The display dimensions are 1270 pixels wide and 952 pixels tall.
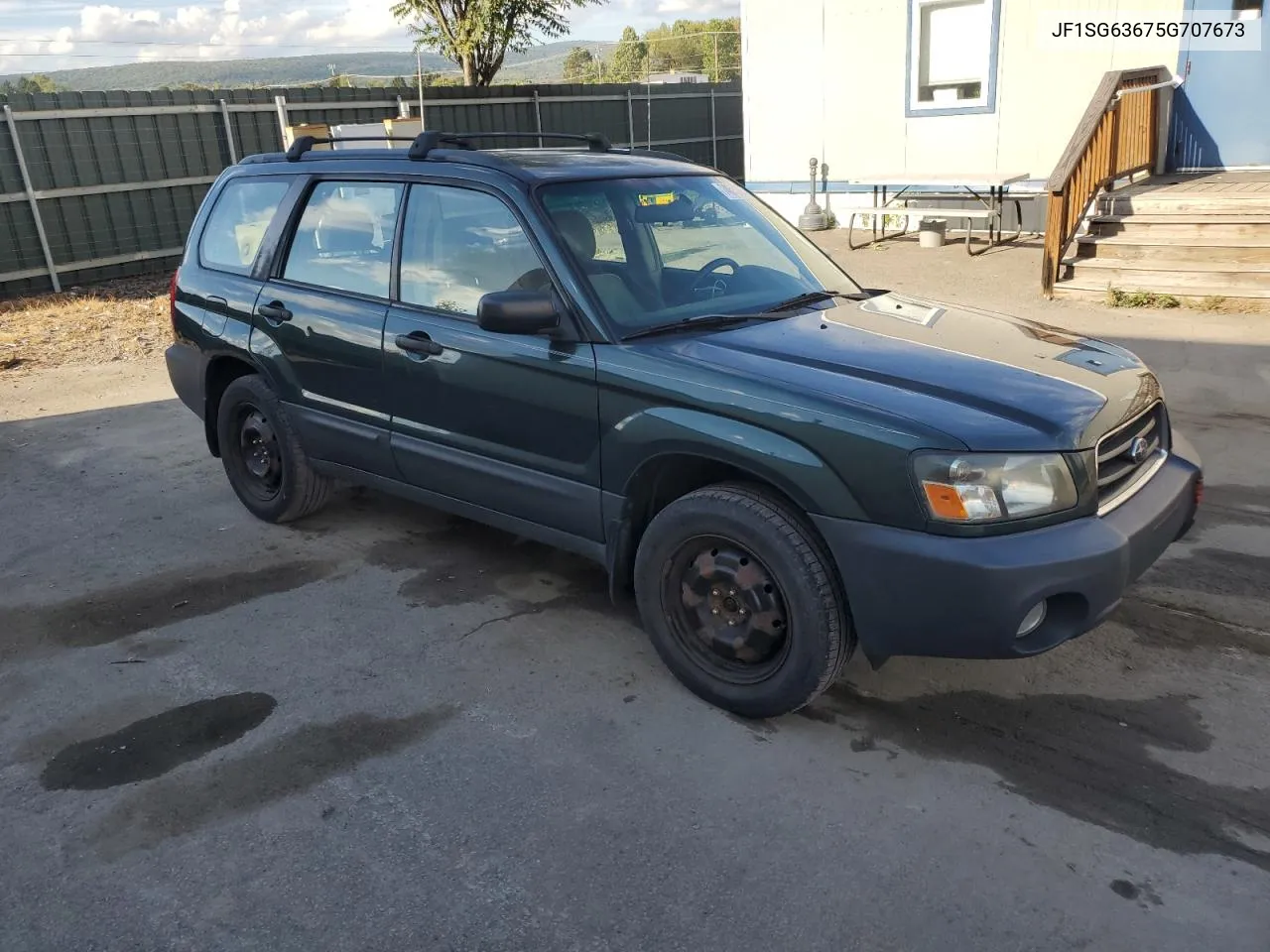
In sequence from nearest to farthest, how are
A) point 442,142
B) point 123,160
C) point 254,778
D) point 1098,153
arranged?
1. point 254,778
2. point 442,142
3. point 1098,153
4. point 123,160

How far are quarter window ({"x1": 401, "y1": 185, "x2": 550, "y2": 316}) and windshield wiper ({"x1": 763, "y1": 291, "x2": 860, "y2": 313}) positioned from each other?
0.94 metres

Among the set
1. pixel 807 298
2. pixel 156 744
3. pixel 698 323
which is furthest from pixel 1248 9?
pixel 156 744

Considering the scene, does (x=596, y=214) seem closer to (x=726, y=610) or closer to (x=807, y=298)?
(x=807, y=298)

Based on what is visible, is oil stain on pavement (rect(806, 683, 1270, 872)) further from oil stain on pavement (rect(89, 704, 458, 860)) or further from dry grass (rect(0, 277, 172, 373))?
dry grass (rect(0, 277, 172, 373))

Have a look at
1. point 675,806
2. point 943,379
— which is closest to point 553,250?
point 943,379

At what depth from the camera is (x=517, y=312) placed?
11.9ft

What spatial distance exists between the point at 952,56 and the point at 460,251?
11.1 metres

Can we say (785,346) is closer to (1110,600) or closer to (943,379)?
(943,379)

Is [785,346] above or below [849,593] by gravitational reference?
above

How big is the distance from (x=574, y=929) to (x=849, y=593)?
1.27m

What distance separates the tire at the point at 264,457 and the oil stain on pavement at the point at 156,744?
5.45 feet

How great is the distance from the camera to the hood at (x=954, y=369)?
3127mm

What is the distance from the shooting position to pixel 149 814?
10.3ft

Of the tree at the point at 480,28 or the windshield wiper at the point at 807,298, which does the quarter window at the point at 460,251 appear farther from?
the tree at the point at 480,28
